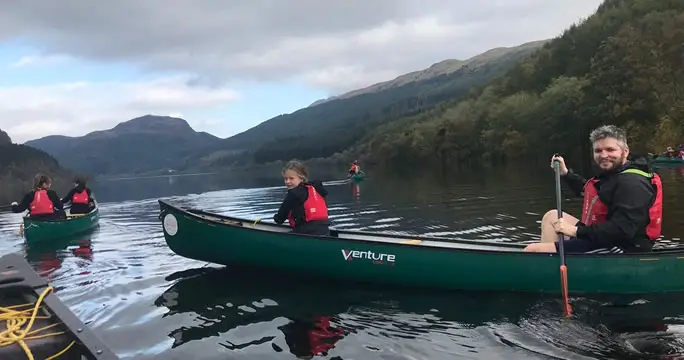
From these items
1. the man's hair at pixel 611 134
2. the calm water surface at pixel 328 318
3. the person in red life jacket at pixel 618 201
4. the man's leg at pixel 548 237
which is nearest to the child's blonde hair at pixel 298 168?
the calm water surface at pixel 328 318

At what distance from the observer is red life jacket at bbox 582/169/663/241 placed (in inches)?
284

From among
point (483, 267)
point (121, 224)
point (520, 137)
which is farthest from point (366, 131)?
point (483, 267)

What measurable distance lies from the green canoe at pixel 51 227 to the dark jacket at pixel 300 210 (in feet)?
32.2

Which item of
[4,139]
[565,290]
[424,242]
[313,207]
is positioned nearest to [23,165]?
[4,139]

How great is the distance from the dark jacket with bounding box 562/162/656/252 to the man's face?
90 millimetres

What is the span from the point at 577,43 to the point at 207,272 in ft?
279

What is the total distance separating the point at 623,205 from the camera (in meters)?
6.95

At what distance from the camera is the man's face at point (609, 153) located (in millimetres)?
7066

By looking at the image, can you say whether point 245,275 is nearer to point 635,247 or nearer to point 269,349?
point 269,349

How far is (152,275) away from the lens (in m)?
11.1

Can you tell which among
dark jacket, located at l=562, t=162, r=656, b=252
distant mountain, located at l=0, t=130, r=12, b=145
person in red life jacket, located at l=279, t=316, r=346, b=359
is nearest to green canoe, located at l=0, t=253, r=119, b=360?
person in red life jacket, located at l=279, t=316, r=346, b=359

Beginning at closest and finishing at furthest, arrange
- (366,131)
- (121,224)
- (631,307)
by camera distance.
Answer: (631,307) < (121,224) < (366,131)

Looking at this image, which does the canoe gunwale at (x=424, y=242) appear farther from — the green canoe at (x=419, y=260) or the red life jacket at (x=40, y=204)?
the red life jacket at (x=40, y=204)

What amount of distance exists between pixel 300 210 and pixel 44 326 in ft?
18.0
